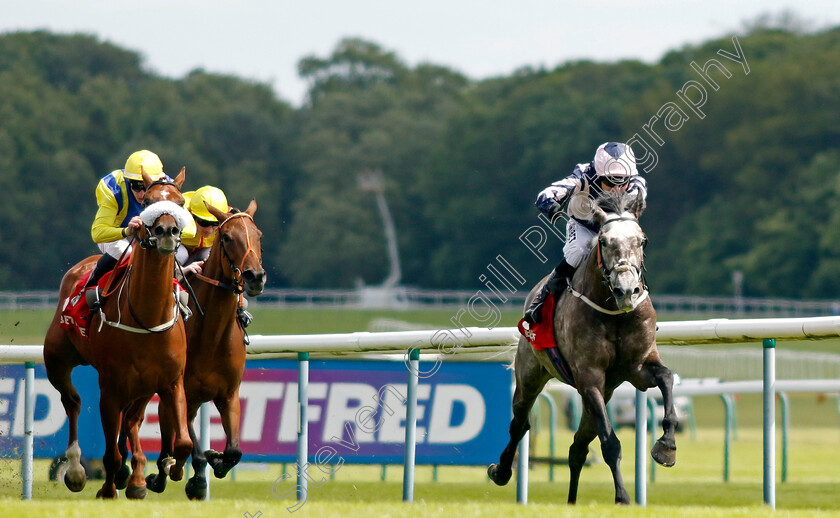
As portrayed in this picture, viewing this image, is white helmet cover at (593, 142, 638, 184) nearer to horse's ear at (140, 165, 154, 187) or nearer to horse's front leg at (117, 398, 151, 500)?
horse's ear at (140, 165, 154, 187)

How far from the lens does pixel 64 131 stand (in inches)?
2299

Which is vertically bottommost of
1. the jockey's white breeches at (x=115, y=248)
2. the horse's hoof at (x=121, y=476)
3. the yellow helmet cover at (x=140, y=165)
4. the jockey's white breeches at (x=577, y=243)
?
the horse's hoof at (x=121, y=476)

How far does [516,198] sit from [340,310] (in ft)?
47.8

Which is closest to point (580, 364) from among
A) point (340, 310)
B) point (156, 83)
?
point (340, 310)

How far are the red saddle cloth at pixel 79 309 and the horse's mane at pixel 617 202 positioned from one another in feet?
8.18

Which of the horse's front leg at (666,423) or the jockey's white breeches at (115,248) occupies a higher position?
the jockey's white breeches at (115,248)

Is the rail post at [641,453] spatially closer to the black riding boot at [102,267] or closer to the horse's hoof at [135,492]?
the horse's hoof at [135,492]

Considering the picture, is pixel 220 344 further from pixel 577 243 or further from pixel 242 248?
pixel 577 243

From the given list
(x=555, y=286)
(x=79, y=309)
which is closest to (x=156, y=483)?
(x=79, y=309)

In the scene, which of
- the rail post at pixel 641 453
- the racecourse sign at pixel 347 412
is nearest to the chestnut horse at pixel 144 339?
the racecourse sign at pixel 347 412

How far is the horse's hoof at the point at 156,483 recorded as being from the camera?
7.09 meters

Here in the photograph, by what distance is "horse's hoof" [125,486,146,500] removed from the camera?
21.7 feet

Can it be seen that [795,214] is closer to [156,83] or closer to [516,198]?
[516,198]

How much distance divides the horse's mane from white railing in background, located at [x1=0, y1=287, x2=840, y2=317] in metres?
28.8
